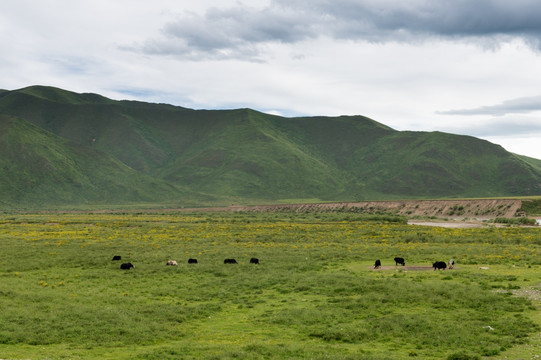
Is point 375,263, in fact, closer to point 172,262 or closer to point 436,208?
point 172,262

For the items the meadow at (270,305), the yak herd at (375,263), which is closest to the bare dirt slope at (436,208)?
the meadow at (270,305)

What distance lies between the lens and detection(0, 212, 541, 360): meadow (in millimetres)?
20484

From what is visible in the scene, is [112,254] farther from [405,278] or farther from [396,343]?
[396,343]

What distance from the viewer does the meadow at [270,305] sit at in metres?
20.5

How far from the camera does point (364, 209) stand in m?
158

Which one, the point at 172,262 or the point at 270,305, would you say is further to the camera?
the point at 172,262

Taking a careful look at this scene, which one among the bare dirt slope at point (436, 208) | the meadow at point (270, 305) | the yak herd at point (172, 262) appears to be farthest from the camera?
the bare dirt slope at point (436, 208)

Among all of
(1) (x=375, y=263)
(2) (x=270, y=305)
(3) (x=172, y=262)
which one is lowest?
(3) (x=172, y=262)

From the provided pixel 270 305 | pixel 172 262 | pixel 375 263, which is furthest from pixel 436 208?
pixel 270 305

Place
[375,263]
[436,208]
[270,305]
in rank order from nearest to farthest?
[270,305] → [375,263] → [436,208]

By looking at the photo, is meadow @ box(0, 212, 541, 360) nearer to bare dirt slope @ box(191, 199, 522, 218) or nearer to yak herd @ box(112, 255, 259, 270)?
yak herd @ box(112, 255, 259, 270)

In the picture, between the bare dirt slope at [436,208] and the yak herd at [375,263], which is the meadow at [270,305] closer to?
the yak herd at [375,263]

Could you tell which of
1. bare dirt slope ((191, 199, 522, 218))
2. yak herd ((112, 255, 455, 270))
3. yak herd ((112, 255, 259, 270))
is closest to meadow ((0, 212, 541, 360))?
yak herd ((112, 255, 455, 270))

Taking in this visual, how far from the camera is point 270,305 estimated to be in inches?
1118
